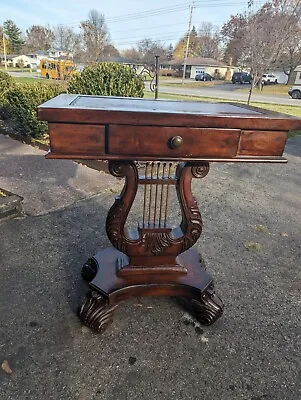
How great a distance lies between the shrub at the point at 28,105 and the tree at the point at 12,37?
5944 centimetres

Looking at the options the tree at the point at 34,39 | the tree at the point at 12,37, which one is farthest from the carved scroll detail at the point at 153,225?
the tree at the point at 12,37

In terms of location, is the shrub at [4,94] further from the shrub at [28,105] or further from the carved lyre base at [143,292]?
the carved lyre base at [143,292]

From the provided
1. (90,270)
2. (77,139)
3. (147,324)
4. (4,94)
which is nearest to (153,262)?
(147,324)

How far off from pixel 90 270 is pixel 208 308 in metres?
0.76

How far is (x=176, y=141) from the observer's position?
1.29m

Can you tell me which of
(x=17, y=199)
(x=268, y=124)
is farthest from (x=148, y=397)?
(x=17, y=199)

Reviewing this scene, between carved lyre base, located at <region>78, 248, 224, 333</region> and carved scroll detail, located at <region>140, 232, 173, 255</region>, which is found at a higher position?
carved scroll detail, located at <region>140, 232, 173, 255</region>

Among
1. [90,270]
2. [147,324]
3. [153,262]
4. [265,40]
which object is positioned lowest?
[147,324]

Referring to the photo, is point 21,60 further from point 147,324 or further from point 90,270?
point 147,324

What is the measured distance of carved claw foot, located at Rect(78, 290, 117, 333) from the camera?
5.35 feet

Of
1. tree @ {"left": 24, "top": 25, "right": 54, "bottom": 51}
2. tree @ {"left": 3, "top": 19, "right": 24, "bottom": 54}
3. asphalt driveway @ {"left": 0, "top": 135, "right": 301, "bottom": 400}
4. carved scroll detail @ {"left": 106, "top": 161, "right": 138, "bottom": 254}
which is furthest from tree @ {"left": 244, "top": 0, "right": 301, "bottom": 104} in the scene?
tree @ {"left": 3, "top": 19, "right": 24, "bottom": 54}

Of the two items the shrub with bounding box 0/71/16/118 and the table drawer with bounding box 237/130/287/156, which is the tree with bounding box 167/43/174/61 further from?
the table drawer with bounding box 237/130/287/156

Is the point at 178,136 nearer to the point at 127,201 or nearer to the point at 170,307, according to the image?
the point at 127,201

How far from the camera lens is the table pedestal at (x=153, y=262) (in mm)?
1613
